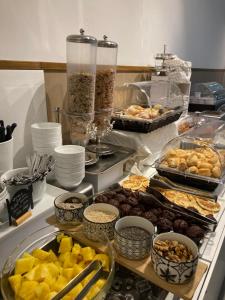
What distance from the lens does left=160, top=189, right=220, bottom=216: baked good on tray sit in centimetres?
90

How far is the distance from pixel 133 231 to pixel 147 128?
2.32ft

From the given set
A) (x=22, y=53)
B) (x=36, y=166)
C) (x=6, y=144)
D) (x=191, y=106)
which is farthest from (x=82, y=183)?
(x=191, y=106)

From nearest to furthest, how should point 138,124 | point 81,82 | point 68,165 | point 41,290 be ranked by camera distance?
point 41,290, point 68,165, point 81,82, point 138,124

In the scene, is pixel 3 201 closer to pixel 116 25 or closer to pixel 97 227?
pixel 97 227

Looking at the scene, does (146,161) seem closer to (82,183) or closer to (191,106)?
(82,183)

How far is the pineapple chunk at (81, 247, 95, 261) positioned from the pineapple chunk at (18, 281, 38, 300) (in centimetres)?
13

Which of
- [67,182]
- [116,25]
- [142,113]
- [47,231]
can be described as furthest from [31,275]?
[116,25]

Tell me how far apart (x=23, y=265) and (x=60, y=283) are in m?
0.09

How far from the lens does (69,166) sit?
873 millimetres

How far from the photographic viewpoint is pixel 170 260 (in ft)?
1.81

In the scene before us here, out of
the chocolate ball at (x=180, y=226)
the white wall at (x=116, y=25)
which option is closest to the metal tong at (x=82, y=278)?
the chocolate ball at (x=180, y=226)

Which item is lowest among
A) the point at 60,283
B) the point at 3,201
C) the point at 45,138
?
the point at 60,283

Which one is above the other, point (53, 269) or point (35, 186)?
point (35, 186)

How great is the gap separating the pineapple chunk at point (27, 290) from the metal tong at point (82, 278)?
52mm
